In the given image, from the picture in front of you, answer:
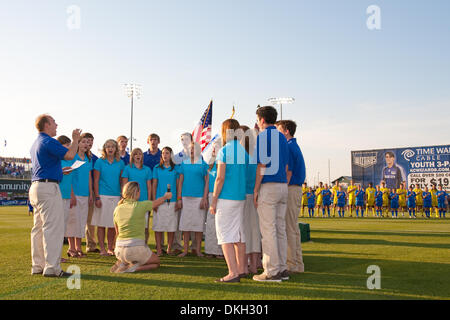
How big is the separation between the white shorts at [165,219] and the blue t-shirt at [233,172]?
2.56m

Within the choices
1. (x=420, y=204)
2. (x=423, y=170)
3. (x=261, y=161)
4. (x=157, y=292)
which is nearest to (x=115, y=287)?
(x=157, y=292)

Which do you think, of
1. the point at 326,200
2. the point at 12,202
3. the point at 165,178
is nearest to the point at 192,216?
the point at 165,178

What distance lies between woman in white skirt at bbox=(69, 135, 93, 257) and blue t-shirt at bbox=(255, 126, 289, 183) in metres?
3.86

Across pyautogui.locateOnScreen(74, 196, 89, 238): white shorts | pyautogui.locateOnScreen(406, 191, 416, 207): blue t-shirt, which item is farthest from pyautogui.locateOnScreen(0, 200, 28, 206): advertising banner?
pyautogui.locateOnScreen(74, 196, 89, 238): white shorts

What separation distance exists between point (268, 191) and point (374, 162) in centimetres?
3771

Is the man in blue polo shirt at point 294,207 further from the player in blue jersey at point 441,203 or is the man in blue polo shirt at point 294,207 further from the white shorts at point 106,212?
the player in blue jersey at point 441,203

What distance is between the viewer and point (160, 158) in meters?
7.95

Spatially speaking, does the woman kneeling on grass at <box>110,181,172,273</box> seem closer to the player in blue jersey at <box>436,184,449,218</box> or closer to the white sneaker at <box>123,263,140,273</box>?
the white sneaker at <box>123,263,140,273</box>

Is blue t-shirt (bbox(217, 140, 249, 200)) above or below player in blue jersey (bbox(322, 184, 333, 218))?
above

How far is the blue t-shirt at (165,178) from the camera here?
24.2 ft

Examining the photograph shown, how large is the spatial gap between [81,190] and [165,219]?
1657mm

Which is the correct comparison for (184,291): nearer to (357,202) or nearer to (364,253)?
(364,253)

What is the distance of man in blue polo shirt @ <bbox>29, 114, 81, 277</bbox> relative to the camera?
205 inches

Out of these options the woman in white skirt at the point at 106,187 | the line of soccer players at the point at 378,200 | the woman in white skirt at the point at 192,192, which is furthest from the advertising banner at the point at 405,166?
the woman in white skirt at the point at 106,187
